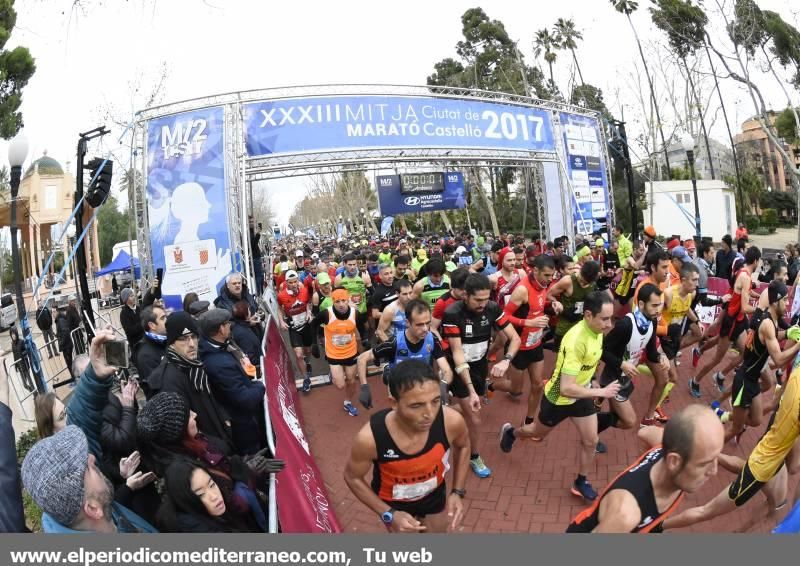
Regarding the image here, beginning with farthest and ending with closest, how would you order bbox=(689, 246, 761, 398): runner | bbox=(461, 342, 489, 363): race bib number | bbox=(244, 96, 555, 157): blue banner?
bbox=(244, 96, 555, 157): blue banner < bbox=(689, 246, 761, 398): runner < bbox=(461, 342, 489, 363): race bib number

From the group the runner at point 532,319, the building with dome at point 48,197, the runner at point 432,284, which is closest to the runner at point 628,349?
the runner at point 532,319

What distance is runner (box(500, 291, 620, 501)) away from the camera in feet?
11.9

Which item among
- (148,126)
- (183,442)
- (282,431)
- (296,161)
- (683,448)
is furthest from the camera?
(296,161)

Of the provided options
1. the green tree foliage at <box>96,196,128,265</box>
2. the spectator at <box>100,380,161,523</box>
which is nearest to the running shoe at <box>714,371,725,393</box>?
the spectator at <box>100,380,161,523</box>

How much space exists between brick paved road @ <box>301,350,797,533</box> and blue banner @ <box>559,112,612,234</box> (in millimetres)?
9009

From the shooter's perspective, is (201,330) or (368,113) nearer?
(201,330)

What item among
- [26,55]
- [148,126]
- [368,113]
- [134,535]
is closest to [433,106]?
[368,113]

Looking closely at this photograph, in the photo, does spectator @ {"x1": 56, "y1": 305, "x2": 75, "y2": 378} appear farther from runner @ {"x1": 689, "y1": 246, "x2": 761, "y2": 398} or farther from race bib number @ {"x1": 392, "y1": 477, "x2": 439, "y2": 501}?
runner @ {"x1": 689, "y1": 246, "x2": 761, "y2": 398}

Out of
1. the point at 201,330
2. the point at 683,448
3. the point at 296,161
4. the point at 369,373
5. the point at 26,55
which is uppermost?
the point at 26,55

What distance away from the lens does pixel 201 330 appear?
3416 millimetres

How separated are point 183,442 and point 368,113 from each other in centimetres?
968

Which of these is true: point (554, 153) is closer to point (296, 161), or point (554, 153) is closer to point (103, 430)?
point (296, 161)

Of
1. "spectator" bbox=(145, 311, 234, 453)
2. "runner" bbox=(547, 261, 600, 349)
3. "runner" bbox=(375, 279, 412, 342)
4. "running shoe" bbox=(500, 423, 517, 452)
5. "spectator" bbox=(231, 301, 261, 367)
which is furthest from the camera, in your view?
"runner" bbox=(547, 261, 600, 349)

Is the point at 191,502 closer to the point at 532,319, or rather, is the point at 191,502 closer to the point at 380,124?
the point at 532,319
